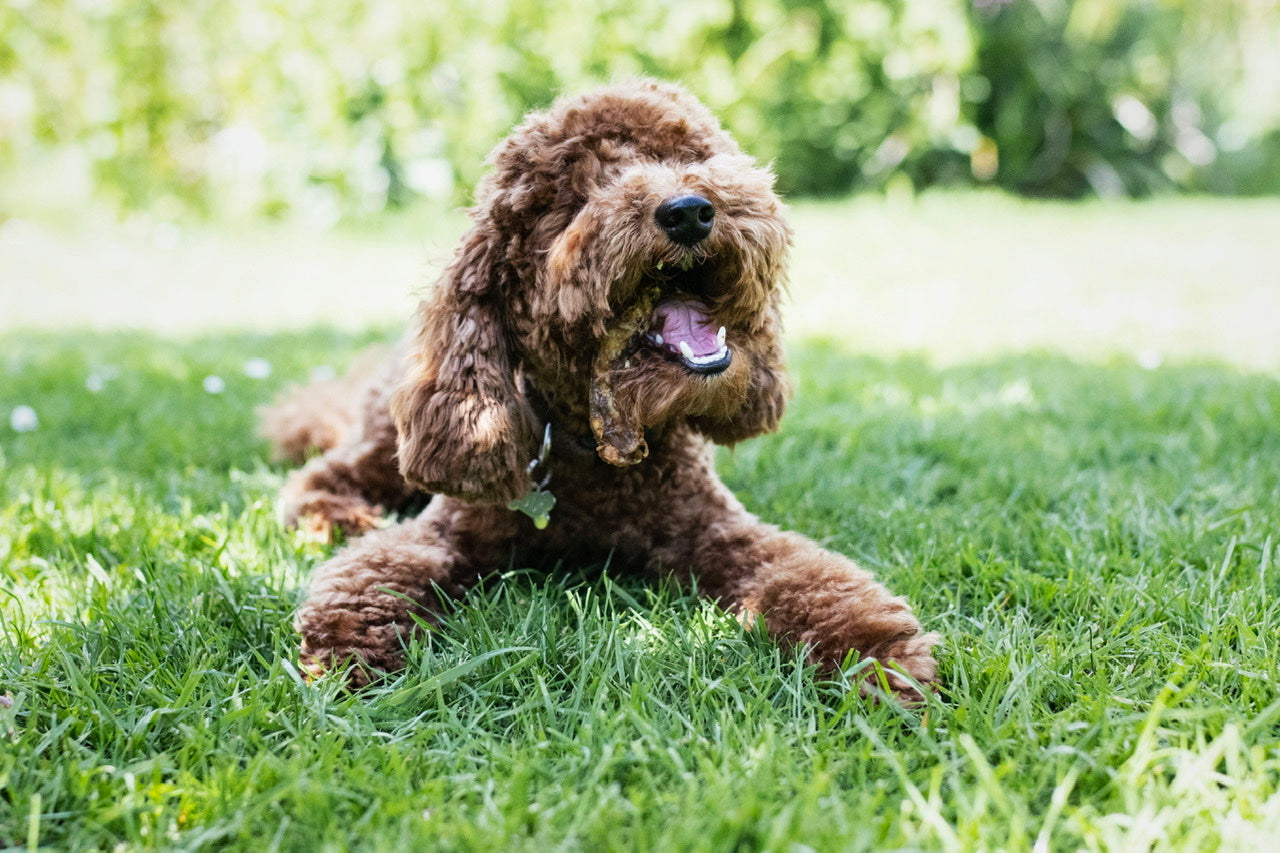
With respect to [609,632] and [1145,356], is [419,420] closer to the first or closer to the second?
[609,632]

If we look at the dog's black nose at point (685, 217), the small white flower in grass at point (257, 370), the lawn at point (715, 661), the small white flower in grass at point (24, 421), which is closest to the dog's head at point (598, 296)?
the dog's black nose at point (685, 217)

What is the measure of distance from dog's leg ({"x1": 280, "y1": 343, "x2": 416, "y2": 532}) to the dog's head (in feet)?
2.57

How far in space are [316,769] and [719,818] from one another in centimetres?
70

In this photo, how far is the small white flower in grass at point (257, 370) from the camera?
16.3 feet

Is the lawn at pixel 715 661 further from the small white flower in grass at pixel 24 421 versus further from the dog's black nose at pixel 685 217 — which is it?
the dog's black nose at pixel 685 217

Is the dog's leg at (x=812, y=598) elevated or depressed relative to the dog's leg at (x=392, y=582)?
elevated

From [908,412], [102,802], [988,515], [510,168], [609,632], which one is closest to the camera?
[102,802]

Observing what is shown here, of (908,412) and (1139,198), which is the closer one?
(908,412)

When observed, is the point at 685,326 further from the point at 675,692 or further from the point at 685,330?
the point at 675,692

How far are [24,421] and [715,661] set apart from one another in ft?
10.9

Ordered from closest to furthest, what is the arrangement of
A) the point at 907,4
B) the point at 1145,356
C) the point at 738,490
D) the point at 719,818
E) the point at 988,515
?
the point at 719,818 < the point at 988,515 < the point at 738,490 < the point at 1145,356 < the point at 907,4

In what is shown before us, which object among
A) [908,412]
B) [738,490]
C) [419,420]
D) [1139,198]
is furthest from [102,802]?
[1139,198]

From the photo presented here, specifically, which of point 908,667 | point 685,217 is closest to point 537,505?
point 685,217

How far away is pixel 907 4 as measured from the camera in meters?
9.41
